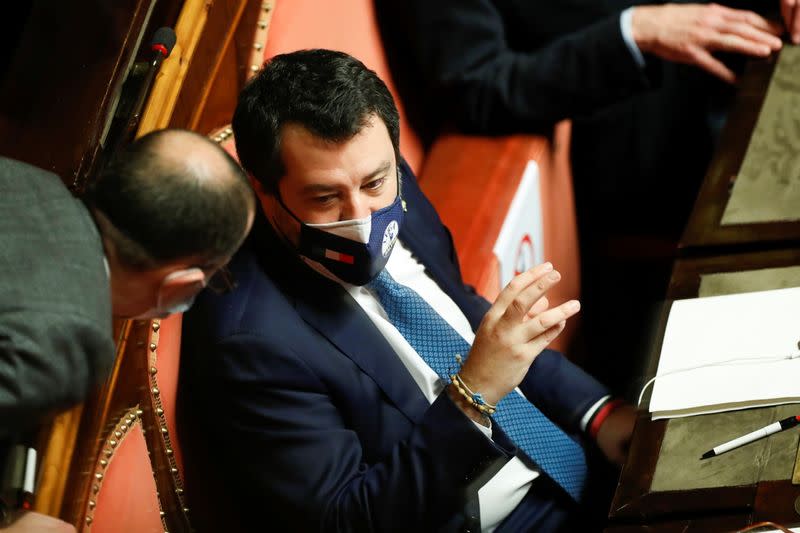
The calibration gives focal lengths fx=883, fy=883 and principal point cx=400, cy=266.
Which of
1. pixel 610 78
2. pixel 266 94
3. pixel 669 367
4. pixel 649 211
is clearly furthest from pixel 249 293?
pixel 649 211

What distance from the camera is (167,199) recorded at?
961 millimetres

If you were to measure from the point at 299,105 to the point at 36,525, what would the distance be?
628 mm

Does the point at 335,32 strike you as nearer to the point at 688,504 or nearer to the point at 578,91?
the point at 578,91

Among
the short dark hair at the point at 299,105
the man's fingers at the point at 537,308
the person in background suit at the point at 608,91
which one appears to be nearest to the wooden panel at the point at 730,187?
the person in background suit at the point at 608,91

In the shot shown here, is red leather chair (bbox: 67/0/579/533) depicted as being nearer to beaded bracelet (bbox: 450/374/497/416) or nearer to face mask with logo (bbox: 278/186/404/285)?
face mask with logo (bbox: 278/186/404/285)

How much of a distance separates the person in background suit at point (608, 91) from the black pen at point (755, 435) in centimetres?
93

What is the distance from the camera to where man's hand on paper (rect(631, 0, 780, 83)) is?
184 cm

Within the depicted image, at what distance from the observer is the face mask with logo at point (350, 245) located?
4.06 feet

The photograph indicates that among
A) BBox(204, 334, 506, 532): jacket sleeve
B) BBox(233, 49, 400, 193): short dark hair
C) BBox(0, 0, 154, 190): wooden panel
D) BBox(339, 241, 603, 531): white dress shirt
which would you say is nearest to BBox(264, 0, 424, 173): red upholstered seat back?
BBox(0, 0, 154, 190): wooden panel

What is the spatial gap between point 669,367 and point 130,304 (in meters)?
0.74

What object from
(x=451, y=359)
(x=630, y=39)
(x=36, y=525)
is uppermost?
(x=630, y=39)

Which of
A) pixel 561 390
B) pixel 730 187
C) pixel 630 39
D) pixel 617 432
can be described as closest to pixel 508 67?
pixel 630 39

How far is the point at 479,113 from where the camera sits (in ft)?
6.70

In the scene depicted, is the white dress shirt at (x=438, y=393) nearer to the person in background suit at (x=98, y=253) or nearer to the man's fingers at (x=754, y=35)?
the person in background suit at (x=98, y=253)
